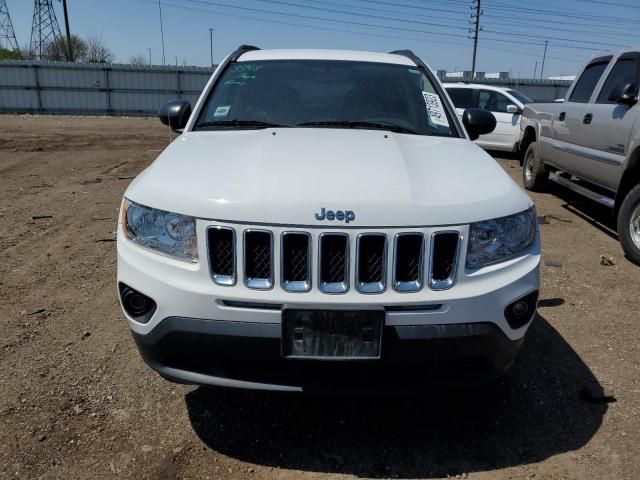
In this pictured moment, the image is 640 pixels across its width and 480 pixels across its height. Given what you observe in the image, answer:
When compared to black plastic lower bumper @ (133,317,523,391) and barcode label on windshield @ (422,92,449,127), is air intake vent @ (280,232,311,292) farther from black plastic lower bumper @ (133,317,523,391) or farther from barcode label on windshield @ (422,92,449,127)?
barcode label on windshield @ (422,92,449,127)

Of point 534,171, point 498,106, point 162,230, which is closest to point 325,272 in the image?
point 162,230

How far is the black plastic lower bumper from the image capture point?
205 cm

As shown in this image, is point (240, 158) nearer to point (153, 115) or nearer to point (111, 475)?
point (111, 475)

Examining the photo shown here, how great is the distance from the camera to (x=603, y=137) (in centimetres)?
571

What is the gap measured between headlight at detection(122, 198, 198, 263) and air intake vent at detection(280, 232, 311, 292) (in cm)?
37

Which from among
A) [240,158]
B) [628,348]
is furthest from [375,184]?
[628,348]

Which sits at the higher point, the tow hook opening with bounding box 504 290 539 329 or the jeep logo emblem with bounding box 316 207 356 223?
the jeep logo emblem with bounding box 316 207 356 223

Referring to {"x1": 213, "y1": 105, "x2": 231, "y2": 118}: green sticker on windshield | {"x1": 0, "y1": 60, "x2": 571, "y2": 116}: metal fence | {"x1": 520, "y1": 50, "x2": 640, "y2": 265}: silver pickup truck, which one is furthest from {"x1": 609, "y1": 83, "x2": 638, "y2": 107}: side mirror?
{"x1": 0, "y1": 60, "x2": 571, "y2": 116}: metal fence

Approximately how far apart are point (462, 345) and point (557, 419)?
1004 mm

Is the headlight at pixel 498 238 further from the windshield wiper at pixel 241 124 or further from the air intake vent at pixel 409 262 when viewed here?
the windshield wiper at pixel 241 124

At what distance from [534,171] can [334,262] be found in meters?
7.02

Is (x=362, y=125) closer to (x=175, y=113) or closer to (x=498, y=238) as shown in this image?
(x=498, y=238)

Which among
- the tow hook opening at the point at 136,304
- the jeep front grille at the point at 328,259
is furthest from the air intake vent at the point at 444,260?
the tow hook opening at the point at 136,304

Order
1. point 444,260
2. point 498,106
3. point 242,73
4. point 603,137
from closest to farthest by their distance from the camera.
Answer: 1. point 444,260
2. point 242,73
3. point 603,137
4. point 498,106
